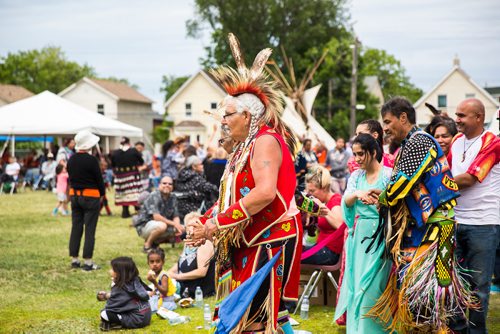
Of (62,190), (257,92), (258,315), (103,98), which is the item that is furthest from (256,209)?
(103,98)

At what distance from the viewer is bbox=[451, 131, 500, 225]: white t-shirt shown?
15.9 feet

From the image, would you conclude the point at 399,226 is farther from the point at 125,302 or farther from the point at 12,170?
the point at 12,170

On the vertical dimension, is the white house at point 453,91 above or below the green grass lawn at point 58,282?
above

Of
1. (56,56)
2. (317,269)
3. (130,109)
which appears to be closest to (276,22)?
(130,109)

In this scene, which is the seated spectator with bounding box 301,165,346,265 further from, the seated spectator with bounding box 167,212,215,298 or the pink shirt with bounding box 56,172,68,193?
the pink shirt with bounding box 56,172,68,193

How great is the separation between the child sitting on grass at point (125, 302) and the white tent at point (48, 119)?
7.99 m

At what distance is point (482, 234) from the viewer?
4836mm

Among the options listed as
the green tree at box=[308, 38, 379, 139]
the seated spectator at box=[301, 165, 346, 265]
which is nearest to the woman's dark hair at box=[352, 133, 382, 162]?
the seated spectator at box=[301, 165, 346, 265]

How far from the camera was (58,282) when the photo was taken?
8320 millimetres

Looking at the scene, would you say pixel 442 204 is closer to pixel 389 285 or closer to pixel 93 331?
pixel 389 285

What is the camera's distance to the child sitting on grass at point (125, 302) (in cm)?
617

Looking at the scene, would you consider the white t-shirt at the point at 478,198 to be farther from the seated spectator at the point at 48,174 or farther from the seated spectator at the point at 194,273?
the seated spectator at the point at 48,174

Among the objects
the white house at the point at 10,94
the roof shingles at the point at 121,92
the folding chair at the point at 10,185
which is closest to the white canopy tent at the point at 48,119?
the folding chair at the point at 10,185

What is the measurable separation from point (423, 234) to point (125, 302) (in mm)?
3222
